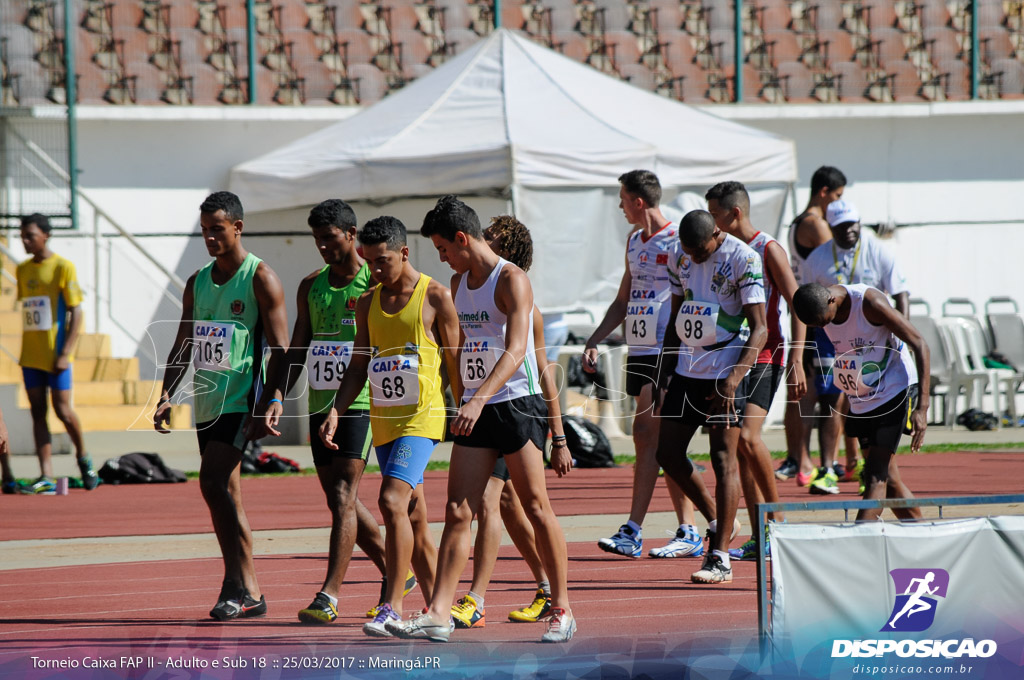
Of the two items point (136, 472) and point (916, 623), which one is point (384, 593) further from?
point (136, 472)

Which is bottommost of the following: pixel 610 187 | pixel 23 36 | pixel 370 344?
pixel 370 344

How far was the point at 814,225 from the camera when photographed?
35.8 ft

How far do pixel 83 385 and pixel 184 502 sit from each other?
5.28 m

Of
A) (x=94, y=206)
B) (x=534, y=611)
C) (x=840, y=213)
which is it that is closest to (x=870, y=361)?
(x=534, y=611)

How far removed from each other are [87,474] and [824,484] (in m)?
6.49

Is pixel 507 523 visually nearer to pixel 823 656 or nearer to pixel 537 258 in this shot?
pixel 823 656

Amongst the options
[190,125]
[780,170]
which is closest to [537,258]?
[780,170]

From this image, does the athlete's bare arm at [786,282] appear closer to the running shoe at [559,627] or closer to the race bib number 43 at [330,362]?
the race bib number 43 at [330,362]

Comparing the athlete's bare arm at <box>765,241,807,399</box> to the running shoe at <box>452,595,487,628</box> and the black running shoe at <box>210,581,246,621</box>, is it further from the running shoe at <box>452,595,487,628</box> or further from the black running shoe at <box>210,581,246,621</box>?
the black running shoe at <box>210,581,246,621</box>

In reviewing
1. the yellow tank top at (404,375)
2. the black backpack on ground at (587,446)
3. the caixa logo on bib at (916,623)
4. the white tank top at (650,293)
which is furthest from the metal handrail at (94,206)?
the caixa logo on bib at (916,623)

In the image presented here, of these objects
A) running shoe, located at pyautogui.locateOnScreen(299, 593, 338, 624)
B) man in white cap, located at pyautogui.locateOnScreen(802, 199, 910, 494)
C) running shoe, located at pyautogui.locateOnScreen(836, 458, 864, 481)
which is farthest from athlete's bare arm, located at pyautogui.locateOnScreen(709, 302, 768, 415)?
running shoe, located at pyautogui.locateOnScreen(836, 458, 864, 481)

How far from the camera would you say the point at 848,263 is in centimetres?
1035

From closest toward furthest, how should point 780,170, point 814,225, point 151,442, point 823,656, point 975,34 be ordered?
1. point 823,656
2. point 814,225
3. point 151,442
4. point 780,170
5. point 975,34

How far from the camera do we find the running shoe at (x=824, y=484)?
34.9ft
